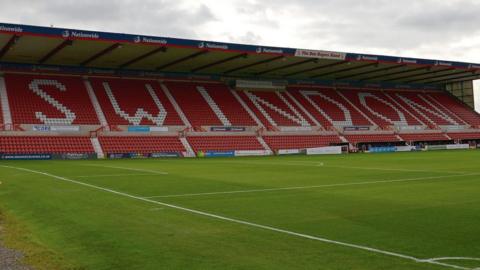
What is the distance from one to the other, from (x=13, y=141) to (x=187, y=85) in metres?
22.3

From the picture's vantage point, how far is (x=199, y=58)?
52031mm

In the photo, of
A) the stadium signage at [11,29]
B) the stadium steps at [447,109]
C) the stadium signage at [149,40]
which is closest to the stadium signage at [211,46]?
the stadium signage at [149,40]

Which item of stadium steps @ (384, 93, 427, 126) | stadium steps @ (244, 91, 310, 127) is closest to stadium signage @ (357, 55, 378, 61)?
stadium steps @ (244, 91, 310, 127)

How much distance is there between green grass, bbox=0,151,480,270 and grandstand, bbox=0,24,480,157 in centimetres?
2898

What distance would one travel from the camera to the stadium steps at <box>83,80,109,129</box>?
4858 centimetres

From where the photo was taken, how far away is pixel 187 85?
59344 mm

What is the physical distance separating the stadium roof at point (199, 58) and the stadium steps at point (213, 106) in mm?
2542

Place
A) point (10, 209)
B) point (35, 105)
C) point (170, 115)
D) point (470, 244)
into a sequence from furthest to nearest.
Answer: point (170, 115), point (35, 105), point (10, 209), point (470, 244)

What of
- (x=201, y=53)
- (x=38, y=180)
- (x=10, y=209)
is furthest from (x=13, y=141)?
(x=10, y=209)

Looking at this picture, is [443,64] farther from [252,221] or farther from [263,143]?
[252,221]

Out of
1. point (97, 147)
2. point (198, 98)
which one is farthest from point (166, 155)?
point (198, 98)

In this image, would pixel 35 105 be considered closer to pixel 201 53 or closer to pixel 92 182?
pixel 201 53

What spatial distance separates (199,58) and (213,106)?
23.0ft

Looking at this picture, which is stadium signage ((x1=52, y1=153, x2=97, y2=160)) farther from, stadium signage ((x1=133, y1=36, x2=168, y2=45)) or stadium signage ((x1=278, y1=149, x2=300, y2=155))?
stadium signage ((x1=278, y1=149, x2=300, y2=155))
